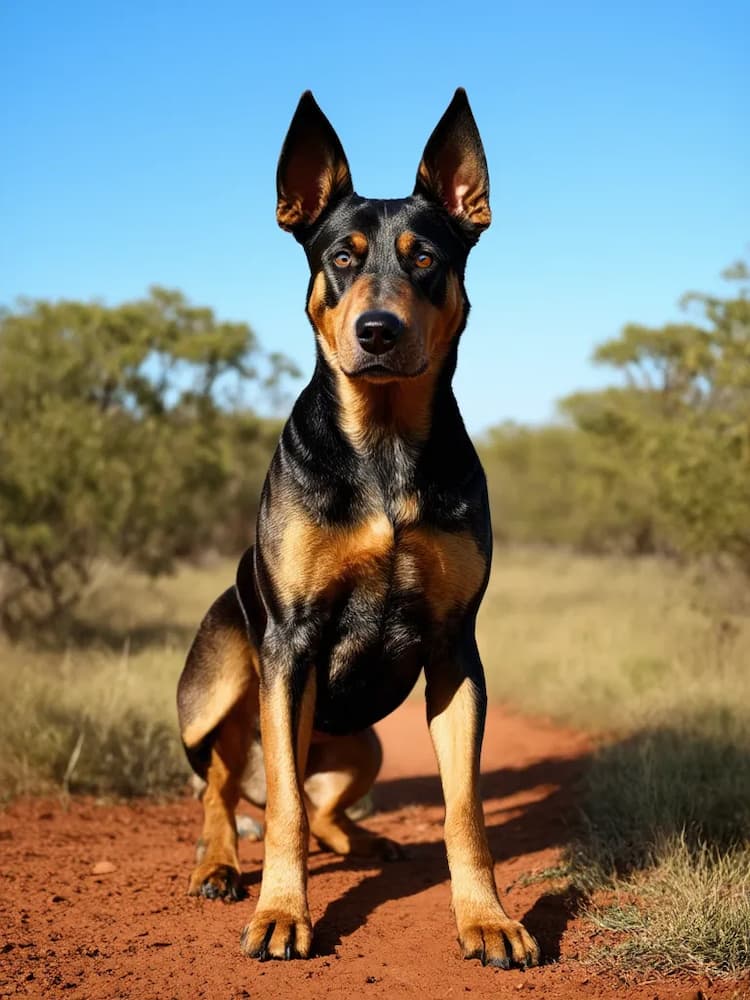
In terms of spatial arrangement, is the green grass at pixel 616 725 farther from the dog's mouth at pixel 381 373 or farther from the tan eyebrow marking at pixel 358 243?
the tan eyebrow marking at pixel 358 243

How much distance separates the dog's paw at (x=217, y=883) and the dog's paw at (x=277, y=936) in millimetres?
901

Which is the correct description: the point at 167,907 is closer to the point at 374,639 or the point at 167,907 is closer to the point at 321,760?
the point at 321,760

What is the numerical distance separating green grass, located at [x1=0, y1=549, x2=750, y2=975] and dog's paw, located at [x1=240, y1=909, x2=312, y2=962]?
1058mm

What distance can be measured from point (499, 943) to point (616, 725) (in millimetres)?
5478

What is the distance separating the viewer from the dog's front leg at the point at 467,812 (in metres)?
3.82

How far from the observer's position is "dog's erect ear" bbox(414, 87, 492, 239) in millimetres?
4480

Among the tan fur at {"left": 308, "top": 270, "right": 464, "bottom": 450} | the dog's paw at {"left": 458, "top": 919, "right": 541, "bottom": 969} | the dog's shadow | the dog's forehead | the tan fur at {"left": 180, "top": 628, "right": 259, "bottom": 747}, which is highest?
the dog's forehead

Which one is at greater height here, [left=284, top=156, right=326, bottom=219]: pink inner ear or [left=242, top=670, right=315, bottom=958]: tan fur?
[left=284, top=156, right=326, bottom=219]: pink inner ear

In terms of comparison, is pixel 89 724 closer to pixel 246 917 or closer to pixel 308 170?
pixel 246 917

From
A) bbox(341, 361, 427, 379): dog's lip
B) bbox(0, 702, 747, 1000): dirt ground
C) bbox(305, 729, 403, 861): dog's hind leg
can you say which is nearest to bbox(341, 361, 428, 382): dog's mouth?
bbox(341, 361, 427, 379): dog's lip

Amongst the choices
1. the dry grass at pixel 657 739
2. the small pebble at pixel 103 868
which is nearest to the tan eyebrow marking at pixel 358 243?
the dry grass at pixel 657 739

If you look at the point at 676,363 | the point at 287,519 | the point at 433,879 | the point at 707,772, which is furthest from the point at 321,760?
the point at 676,363

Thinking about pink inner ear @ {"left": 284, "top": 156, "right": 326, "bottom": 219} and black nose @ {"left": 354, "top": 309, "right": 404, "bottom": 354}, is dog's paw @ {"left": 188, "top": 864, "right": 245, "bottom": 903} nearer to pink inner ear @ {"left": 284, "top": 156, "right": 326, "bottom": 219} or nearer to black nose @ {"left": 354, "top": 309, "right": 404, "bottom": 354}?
black nose @ {"left": 354, "top": 309, "right": 404, "bottom": 354}

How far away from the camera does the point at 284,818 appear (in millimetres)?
3971
